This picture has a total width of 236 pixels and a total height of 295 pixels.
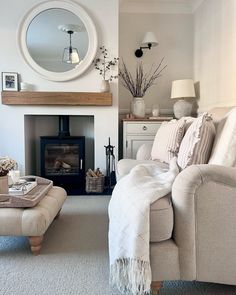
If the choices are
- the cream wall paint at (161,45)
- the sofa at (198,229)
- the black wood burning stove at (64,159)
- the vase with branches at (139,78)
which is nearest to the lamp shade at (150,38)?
the cream wall paint at (161,45)

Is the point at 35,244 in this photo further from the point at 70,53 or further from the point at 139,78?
the point at 139,78

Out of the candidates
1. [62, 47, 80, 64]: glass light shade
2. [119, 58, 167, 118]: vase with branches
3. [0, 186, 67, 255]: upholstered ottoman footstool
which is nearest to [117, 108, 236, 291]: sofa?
[0, 186, 67, 255]: upholstered ottoman footstool

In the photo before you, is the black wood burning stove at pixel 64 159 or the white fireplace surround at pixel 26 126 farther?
the black wood burning stove at pixel 64 159

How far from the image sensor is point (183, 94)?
3826mm

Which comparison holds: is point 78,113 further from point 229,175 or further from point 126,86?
point 229,175

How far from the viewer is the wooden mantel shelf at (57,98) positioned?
3600 mm

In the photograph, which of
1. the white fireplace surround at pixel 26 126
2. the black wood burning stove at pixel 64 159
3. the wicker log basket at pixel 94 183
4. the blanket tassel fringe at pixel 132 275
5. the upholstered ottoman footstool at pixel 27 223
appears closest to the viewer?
the blanket tassel fringe at pixel 132 275

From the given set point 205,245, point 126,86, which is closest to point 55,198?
point 205,245

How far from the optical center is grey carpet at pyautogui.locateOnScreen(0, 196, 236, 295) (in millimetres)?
1550

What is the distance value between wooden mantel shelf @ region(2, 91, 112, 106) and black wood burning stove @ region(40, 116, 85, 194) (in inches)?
14.9

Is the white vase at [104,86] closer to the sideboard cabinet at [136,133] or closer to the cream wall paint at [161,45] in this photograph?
the sideboard cabinet at [136,133]

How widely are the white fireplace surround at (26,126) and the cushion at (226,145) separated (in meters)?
2.02

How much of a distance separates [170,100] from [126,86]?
2.26ft

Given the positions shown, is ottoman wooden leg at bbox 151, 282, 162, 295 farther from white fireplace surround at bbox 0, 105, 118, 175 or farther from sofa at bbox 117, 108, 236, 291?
white fireplace surround at bbox 0, 105, 118, 175
